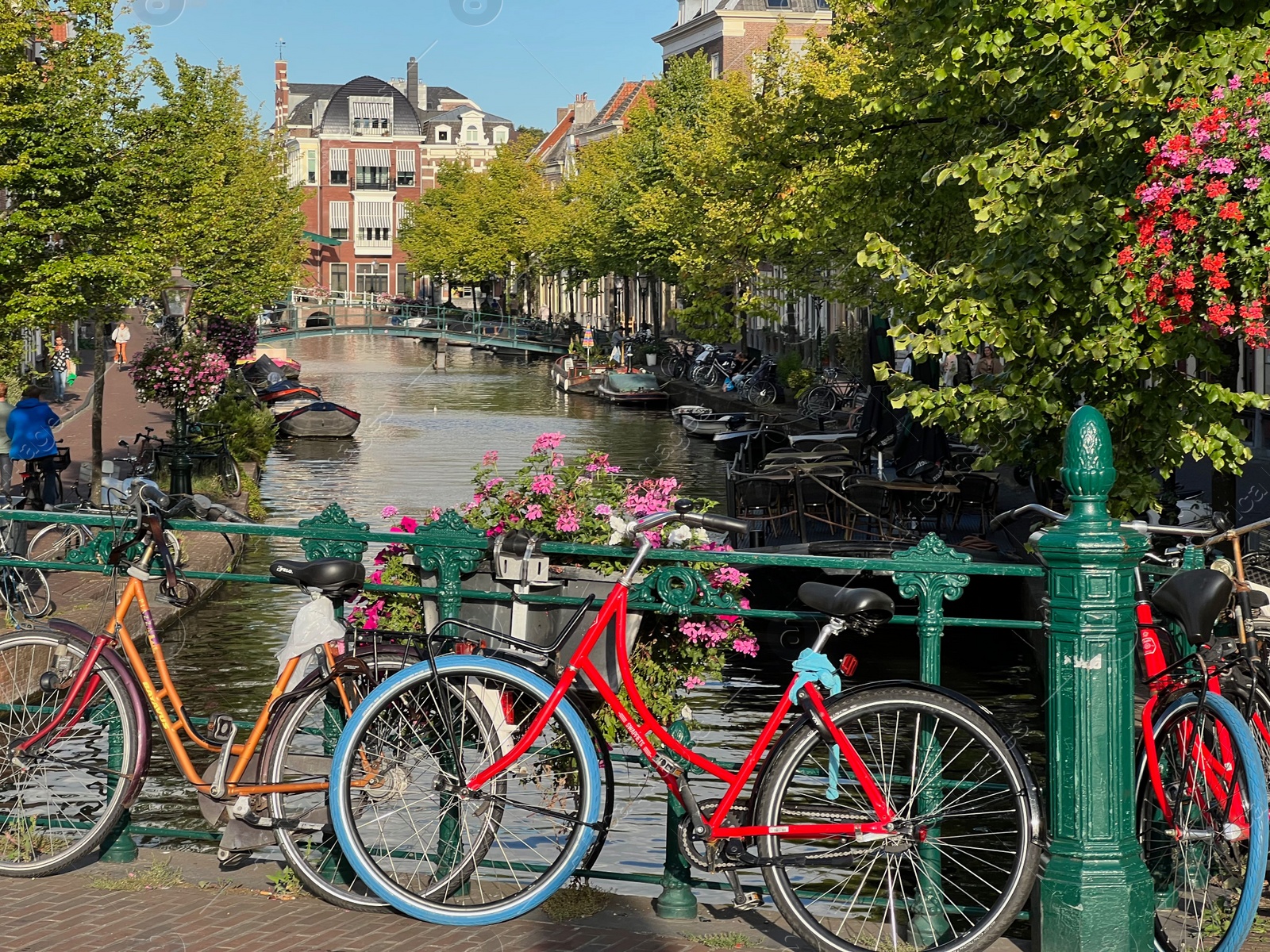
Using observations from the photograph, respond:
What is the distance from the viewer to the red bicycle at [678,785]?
173 inches

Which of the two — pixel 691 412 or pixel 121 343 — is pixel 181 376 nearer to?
pixel 691 412

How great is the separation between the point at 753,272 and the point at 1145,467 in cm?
2232

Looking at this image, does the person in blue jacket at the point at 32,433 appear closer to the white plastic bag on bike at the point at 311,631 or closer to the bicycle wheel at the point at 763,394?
the white plastic bag on bike at the point at 311,631

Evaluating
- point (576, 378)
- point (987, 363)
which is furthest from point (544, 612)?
point (576, 378)

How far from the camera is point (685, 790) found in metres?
4.62

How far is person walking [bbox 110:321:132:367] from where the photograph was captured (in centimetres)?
4381

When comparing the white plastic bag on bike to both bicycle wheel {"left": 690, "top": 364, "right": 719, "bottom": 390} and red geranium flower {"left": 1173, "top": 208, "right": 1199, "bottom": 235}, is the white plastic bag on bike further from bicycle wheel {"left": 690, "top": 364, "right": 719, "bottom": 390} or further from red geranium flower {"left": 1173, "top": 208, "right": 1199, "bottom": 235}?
bicycle wheel {"left": 690, "top": 364, "right": 719, "bottom": 390}

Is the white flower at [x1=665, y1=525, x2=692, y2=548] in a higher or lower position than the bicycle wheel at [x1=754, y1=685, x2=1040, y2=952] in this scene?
higher

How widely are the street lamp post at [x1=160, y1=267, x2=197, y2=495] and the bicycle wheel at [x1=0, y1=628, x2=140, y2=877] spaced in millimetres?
15262

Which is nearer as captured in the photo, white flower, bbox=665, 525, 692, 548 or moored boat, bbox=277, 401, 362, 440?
white flower, bbox=665, 525, 692, 548

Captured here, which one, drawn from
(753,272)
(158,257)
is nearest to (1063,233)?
(158,257)

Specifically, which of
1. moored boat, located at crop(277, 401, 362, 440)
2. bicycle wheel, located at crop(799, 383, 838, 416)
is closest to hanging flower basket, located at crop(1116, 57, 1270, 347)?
bicycle wheel, located at crop(799, 383, 838, 416)

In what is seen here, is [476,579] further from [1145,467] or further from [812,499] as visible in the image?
[812,499]

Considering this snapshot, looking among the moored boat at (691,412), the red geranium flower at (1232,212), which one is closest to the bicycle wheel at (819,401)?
the moored boat at (691,412)
